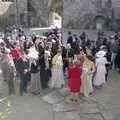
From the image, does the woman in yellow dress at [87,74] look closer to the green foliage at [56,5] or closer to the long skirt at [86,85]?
the long skirt at [86,85]

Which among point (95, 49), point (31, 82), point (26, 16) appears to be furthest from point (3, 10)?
point (31, 82)

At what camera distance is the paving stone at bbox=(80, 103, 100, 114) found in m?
14.1

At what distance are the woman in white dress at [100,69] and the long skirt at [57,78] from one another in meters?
1.29

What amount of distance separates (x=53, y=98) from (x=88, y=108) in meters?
1.62

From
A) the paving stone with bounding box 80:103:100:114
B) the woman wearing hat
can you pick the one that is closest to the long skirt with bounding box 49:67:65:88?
the woman wearing hat

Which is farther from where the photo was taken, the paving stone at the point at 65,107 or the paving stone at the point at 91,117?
the paving stone at the point at 65,107

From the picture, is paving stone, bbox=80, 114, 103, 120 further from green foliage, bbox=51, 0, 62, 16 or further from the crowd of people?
green foliage, bbox=51, 0, 62, 16

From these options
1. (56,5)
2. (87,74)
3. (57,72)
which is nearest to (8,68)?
(57,72)

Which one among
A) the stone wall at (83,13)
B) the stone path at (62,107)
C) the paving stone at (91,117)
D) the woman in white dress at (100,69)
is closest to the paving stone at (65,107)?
the stone path at (62,107)

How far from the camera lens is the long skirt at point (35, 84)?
1560 centimetres

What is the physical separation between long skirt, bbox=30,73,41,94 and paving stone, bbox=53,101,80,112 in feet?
4.66

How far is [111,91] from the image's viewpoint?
643 inches

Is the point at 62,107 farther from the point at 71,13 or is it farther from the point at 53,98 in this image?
the point at 71,13

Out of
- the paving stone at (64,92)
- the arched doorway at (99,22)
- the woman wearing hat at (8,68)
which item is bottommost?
the paving stone at (64,92)
